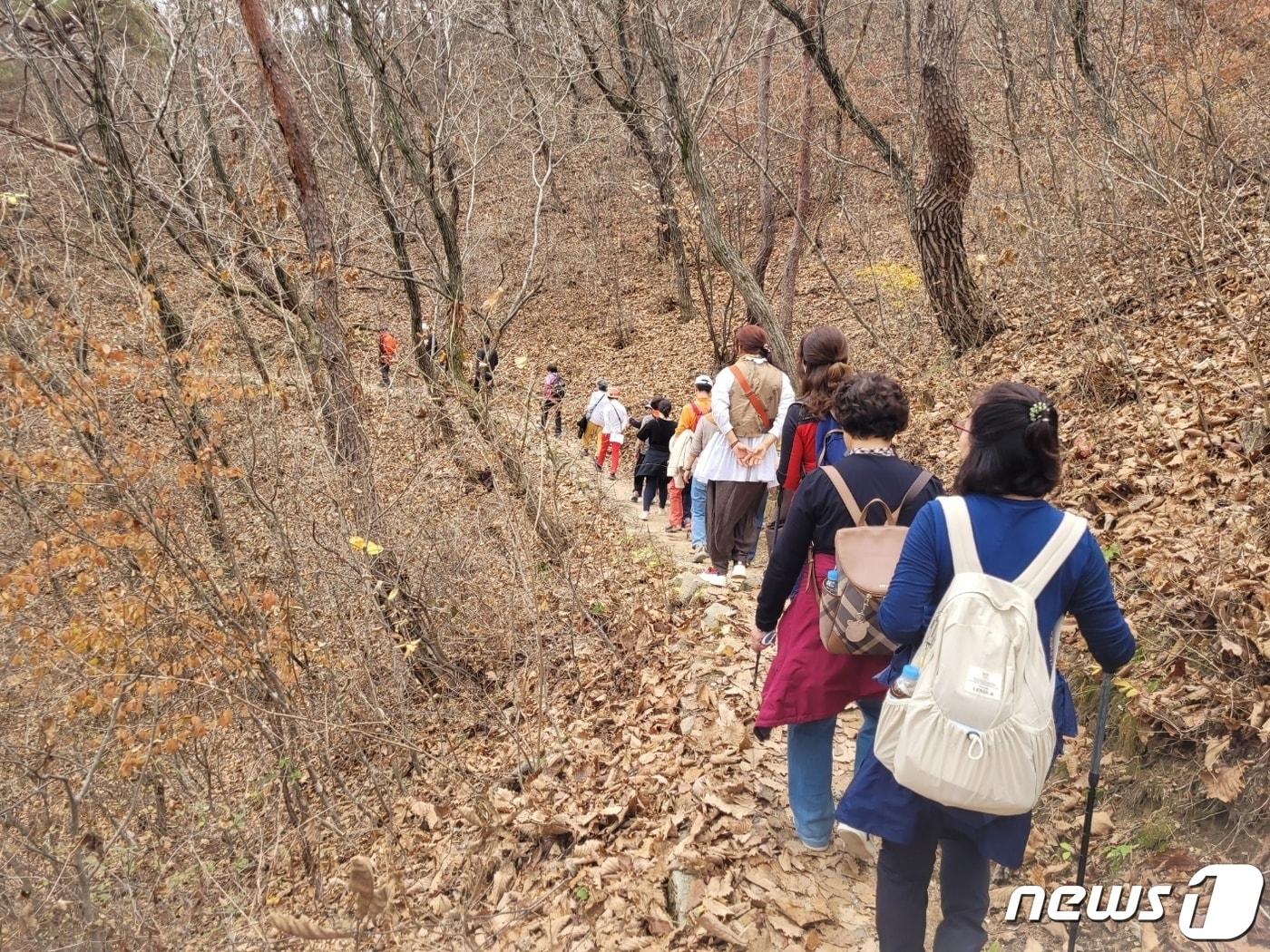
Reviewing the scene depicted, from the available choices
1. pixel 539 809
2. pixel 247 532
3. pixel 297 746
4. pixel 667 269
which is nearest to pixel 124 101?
pixel 247 532

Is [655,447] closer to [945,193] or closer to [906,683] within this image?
[945,193]

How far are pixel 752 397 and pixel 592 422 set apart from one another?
676cm

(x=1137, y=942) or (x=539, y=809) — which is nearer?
(x=1137, y=942)

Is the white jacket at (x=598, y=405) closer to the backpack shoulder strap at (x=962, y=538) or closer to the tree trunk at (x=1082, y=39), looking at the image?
the tree trunk at (x=1082, y=39)

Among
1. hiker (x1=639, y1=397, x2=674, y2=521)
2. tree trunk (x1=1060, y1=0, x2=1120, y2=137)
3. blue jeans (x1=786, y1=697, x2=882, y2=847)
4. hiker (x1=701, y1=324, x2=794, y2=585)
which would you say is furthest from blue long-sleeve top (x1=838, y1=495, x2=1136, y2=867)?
tree trunk (x1=1060, y1=0, x2=1120, y2=137)

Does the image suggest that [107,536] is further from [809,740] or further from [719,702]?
[809,740]

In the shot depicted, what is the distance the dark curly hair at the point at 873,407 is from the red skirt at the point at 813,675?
53 centimetres

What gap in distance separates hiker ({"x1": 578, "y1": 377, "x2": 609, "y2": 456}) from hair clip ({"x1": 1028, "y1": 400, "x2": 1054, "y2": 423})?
10.1m

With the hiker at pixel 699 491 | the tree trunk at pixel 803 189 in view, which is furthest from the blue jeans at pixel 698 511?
the tree trunk at pixel 803 189

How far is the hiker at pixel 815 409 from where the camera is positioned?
426cm

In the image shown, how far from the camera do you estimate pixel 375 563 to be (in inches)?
255

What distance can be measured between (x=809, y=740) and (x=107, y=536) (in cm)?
470

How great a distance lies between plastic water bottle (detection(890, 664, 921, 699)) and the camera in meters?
2.40

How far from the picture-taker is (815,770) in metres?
3.48
